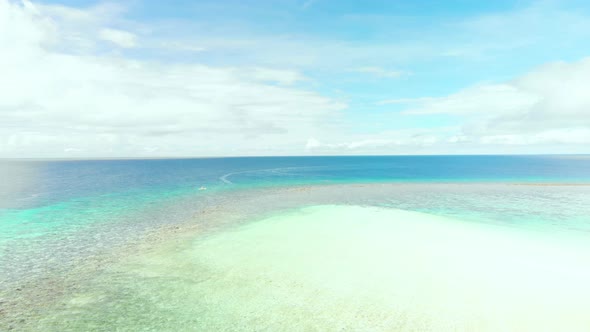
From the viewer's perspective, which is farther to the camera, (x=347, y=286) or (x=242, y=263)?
(x=242, y=263)

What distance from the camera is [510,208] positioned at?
38.4 metres

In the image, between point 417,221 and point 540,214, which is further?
point 540,214

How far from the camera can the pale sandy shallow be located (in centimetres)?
1241

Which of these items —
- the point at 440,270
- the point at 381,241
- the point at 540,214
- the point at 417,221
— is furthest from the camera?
the point at 540,214

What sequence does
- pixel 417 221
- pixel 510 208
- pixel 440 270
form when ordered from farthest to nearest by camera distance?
1. pixel 510 208
2. pixel 417 221
3. pixel 440 270

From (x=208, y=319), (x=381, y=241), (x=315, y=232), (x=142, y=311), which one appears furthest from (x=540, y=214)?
(x=142, y=311)

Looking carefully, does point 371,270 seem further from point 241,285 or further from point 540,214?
point 540,214

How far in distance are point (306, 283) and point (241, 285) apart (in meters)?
3.61

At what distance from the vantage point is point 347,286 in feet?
51.2

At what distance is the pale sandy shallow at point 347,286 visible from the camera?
12.4m

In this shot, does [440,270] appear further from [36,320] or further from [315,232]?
[36,320]

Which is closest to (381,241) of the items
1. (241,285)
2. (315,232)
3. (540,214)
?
(315,232)

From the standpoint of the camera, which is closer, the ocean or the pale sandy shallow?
the pale sandy shallow

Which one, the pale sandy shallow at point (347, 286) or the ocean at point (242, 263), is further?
the ocean at point (242, 263)
